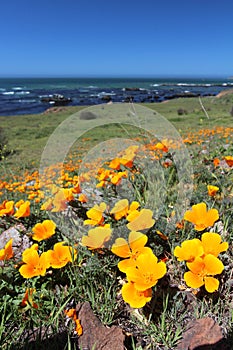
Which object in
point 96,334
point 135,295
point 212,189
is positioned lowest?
point 96,334

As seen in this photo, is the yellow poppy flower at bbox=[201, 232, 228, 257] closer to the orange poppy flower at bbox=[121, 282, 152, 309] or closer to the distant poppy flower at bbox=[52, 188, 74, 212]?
the orange poppy flower at bbox=[121, 282, 152, 309]

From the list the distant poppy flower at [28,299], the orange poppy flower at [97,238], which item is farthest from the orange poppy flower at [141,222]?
the distant poppy flower at [28,299]

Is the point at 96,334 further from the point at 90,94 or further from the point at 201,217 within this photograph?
the point at 90,94

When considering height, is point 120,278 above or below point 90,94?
below

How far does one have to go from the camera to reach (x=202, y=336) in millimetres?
1046

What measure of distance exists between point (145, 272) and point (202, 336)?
0.30 m

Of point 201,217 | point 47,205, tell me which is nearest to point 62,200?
point 47,205

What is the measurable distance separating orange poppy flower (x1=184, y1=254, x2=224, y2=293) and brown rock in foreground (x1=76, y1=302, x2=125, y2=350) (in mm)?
351

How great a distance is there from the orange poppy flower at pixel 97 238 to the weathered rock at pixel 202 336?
1.65 feet

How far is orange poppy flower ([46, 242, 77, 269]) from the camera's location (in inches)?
50.6

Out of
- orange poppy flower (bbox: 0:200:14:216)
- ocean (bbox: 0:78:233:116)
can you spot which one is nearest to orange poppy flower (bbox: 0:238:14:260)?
orange poppy flower (bbox: 0:200:14:216)

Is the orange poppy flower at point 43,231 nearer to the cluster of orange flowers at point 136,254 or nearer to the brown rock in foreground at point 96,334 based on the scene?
the cluster of orange flowers at point 136,254

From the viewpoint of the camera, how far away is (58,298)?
4.26 ft

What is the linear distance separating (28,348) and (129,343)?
0.40 m
